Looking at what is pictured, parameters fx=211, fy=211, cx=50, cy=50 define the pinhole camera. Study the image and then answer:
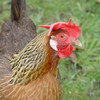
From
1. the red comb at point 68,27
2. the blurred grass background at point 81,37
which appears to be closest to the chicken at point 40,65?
the red comb at point 68,27

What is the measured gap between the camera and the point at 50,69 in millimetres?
2123

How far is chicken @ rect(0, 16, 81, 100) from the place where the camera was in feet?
6.68

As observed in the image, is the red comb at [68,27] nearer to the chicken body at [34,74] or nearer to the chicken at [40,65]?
the chicken at [40,65]

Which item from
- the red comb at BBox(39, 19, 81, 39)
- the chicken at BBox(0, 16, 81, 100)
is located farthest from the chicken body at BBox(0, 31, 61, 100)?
the red comb at BBox(39, 19, 81, 39)

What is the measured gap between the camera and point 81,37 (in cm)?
384

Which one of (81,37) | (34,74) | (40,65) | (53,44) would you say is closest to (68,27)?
(53,44)

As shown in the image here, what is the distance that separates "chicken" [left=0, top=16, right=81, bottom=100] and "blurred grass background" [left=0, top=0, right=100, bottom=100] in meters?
1.08

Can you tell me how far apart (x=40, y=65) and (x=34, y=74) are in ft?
0.36

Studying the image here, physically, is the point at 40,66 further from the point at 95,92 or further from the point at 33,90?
the point at 95,92

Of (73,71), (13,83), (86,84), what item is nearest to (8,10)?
(73,71)

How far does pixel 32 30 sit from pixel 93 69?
129 cm

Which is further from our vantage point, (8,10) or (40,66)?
(8,10)

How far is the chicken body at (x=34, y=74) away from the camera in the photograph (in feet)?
6.72

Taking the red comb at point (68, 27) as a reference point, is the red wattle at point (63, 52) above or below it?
below
